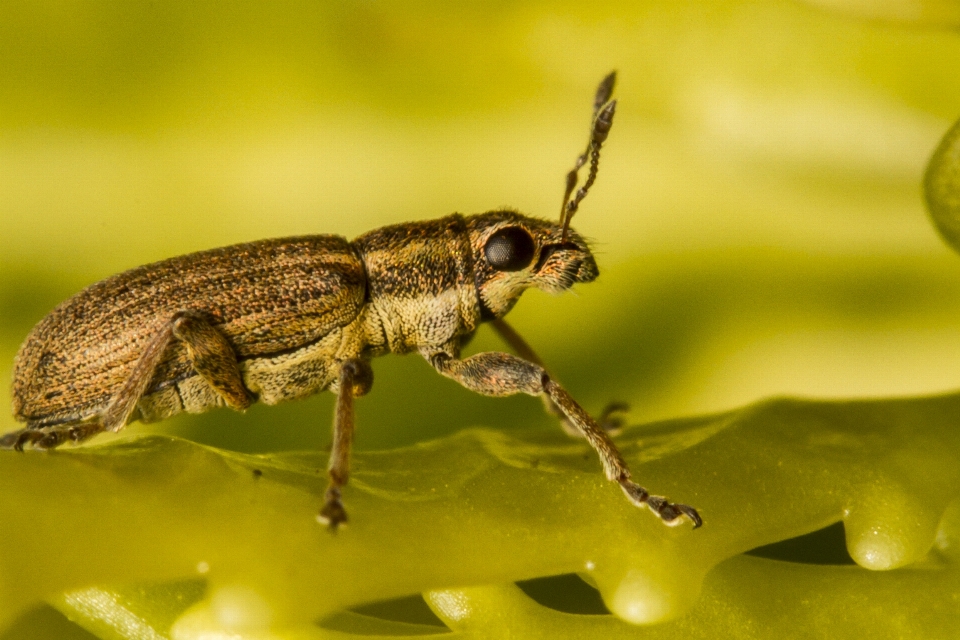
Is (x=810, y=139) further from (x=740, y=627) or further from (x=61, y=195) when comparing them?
(x=61, y=195)

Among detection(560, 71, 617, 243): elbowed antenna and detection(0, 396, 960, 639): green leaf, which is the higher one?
detection(560, 71, 617, 243): elbowed antenna

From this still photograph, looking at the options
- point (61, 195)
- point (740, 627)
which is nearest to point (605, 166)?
point (61, 195)

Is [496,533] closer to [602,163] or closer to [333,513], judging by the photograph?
[333,513]

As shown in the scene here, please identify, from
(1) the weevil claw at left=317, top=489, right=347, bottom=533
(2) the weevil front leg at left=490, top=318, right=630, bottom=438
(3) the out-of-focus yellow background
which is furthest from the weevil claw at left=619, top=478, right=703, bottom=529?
(3) the out-of-focus yellow background

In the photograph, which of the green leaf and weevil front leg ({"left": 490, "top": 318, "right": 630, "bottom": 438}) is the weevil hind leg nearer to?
the green leaf

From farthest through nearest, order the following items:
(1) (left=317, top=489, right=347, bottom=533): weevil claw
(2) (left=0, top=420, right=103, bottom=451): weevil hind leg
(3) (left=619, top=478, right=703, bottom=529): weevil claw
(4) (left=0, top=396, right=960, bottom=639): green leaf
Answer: (2) (left=0, top=420, right=103, bottom=451): weevil hind leg < (3) (left=619, top=478, right=703, bottom=529): weevil claw < (1) (left=317, top=489, right=347, bottom=533): weevil claw < (4) (left=0, top=396, right=960, bottom=639): green leaf

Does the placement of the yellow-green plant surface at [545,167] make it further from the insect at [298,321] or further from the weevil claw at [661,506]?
the weevil claw at [661,506]

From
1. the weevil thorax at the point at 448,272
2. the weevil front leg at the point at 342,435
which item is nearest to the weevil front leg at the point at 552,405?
the weevil thorax at the point at 448,272
